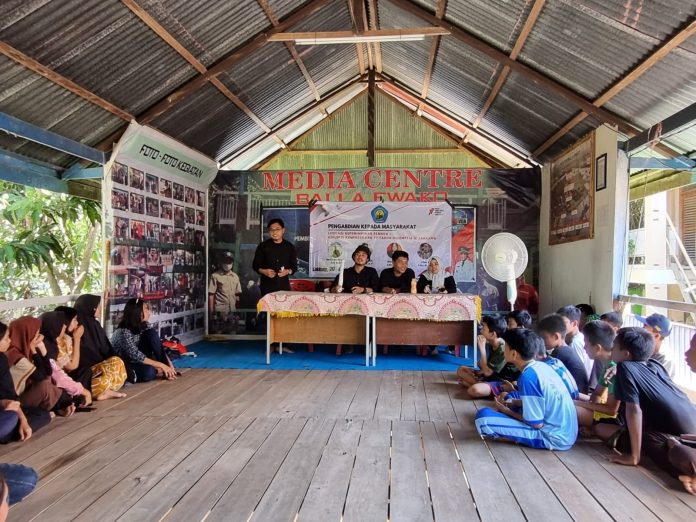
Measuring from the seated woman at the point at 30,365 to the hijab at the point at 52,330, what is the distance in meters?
0.25

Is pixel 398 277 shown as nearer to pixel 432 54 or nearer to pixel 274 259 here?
pixel 274 259

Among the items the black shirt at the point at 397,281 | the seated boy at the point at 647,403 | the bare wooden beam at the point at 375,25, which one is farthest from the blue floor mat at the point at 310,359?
the bare wooden beam at the point at 375,25

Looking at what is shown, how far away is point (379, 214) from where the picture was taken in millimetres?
7613

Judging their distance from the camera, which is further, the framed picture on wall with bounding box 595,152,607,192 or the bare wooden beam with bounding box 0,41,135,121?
the framed picture on wall with bounding box 595,152,607,192

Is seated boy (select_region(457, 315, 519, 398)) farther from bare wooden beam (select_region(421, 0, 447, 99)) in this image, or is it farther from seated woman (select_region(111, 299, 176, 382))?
bare wooden beam (select_region(421, 0, 447, 99))

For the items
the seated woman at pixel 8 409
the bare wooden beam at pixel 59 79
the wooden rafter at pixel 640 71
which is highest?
the wooden rafter at pixel 640 71

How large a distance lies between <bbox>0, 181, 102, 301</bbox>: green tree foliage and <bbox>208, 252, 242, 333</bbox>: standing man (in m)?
1.66

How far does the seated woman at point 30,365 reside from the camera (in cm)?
354

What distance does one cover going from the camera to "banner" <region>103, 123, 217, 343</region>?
221 inches

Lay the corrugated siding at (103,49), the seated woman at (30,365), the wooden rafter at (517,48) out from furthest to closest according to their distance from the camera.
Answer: the wooden rafter at (517,48) → the corrugated siding at (103,49) → the seated woman at (30,365)

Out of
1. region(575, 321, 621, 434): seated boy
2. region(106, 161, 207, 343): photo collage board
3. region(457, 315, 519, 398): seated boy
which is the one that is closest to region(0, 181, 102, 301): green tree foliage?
region(106, 161, 207, 343): photo collage board

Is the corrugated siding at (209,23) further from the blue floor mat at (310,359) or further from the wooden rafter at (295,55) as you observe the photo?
the blue floor mat at (310,359)

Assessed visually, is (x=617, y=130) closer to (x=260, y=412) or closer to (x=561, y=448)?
(x=561, y=448)

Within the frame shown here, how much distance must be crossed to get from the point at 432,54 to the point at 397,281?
2.94 meters
